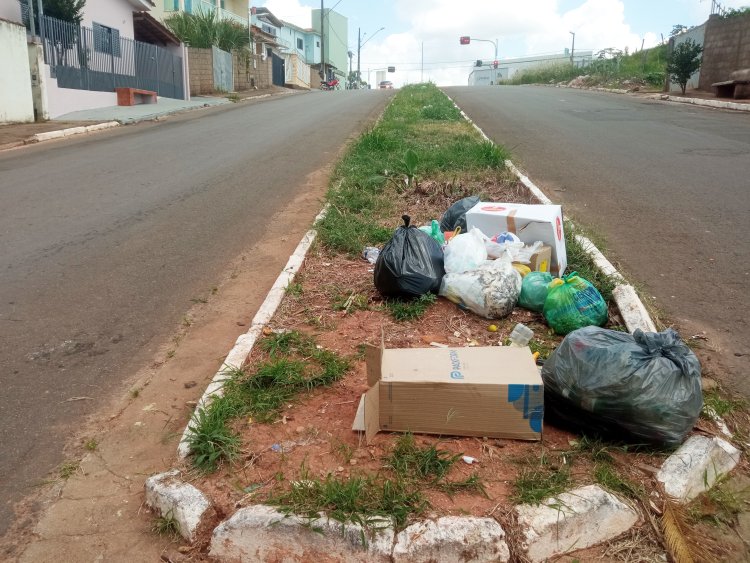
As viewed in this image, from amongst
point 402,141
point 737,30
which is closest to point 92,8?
point 402,141

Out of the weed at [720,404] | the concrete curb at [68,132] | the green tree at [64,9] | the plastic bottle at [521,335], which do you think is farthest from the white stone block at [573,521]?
the green tree at [64,9]

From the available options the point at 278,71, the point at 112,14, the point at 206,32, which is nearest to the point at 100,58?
the point at 112,14

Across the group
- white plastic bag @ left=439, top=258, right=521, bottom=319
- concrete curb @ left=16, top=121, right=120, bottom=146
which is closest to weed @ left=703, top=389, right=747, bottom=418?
white plastic bag @ left=439, top=258, right=521, bottom=319

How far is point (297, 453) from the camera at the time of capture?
9.10 ft

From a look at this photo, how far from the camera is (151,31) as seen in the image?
27047mm

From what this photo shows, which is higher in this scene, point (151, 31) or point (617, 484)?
point (151, 31)

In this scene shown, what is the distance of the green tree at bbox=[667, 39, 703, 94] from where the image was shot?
22.1m

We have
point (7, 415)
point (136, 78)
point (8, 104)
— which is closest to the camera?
point (7, 415)

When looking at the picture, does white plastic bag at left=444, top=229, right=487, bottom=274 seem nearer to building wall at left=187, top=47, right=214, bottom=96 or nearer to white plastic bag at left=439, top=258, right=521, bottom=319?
white plastic bag at left=439, top=258, right=521, bottom=319

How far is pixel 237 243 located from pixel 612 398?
13.8 feet

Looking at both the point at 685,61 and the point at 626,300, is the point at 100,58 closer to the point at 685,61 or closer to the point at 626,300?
the point at 685,61

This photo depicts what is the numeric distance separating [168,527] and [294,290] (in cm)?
232

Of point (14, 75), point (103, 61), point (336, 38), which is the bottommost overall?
point (14, 75)

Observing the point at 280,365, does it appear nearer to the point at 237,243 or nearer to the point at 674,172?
the point at 237,243
